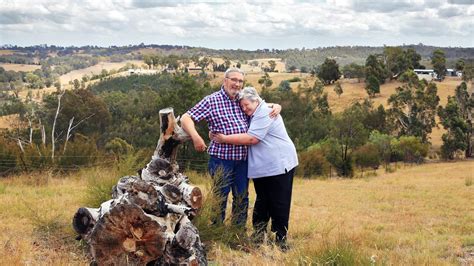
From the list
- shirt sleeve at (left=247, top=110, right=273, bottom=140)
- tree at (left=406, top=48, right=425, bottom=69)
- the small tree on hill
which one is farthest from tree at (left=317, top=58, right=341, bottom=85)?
shirt sleeve at (left=247, top=110, right=273, bottom=140)

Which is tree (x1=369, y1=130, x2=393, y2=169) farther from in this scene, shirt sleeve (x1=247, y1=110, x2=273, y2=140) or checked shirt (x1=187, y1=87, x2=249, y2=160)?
shirt sleeve (x1=247, y1=110, x2=273, y2=140)

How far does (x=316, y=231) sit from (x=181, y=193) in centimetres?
280

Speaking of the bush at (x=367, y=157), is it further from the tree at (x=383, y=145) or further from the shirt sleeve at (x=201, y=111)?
the shirt sleeve at (x=201, y=111)

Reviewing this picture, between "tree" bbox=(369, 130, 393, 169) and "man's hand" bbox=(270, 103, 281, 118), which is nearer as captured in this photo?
"man's hand" bbox=(270, 103, 281, 118)

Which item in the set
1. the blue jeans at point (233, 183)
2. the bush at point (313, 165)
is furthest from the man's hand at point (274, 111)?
the bush at point (313, 165)

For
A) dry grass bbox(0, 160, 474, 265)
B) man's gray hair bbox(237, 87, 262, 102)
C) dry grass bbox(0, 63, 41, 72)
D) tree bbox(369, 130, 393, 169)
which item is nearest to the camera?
dry grass bbox(0, 160, 474, 265)

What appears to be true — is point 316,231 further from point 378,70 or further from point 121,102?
point 378,70

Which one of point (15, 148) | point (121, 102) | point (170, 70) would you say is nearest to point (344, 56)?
point (170, 70)

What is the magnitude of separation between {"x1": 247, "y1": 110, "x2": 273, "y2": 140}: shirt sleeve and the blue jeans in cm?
49

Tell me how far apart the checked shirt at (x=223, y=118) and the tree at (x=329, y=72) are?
77628mm

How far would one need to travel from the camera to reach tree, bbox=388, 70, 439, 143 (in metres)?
50.7

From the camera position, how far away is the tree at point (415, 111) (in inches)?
1994

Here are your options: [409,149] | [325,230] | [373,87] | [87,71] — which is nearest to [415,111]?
[409,149]

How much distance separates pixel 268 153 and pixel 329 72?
78.9 m
